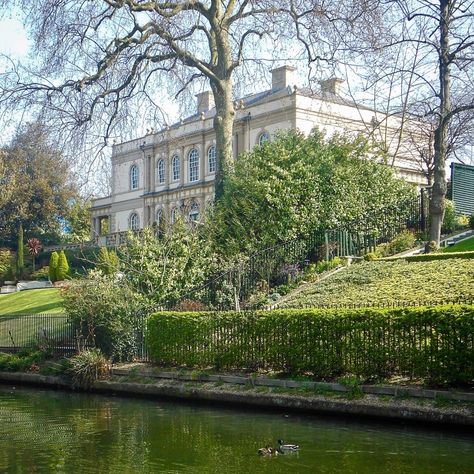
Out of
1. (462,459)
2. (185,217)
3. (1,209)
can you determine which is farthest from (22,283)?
(462,459)

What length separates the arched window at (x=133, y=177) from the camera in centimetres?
5944

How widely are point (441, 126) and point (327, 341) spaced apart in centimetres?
979

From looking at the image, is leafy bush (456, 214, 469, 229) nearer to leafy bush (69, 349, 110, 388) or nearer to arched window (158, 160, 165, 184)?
leafy bush (69, 349, 110, 388)

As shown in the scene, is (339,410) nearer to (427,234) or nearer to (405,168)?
(427,234)

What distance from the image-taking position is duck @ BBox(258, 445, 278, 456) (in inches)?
359

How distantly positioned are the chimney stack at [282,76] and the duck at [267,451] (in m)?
39.9

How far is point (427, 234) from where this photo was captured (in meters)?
22.6

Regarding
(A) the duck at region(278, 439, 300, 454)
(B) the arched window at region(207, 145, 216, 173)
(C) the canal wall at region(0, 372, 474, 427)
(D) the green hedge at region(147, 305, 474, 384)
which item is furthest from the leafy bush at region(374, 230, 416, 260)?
(B) the arched window at region(207, 145, 216, 173)

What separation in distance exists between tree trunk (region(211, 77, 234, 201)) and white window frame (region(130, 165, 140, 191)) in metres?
35.7

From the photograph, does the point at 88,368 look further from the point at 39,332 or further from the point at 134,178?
the point at 134,178

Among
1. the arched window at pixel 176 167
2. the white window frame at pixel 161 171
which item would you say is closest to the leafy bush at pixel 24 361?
the arched window at pixel 176 167

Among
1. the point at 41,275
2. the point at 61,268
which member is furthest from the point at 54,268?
the point at 41,275

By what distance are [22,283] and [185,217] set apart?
21.9m

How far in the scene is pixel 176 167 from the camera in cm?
5516
